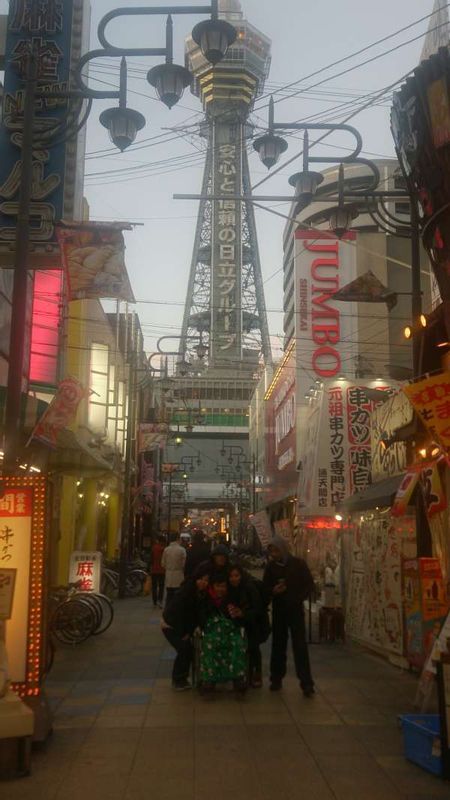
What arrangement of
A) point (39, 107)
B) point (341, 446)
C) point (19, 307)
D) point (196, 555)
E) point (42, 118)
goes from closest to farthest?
1. point (19, 307)
2. point (42, 118)
3. point (39, 107)
4. point (196, 555)
5. point (341, 446)

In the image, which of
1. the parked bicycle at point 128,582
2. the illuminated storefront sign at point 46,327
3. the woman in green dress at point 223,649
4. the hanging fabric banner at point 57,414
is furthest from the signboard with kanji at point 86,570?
the woman in green dress at point 223,649

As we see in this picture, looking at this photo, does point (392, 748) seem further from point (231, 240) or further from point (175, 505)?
point (231, 240)

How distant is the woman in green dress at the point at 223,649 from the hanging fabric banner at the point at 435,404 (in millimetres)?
3039

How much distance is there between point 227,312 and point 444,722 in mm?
131963

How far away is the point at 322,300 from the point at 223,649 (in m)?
21.1

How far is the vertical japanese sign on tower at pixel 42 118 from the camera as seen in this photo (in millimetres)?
11977

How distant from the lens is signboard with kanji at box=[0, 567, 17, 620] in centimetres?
639

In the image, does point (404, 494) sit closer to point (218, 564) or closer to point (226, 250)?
point (218, 564)

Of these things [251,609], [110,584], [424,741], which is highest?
[251,609]

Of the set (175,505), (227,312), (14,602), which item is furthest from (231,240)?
(14,602)

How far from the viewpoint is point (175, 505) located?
7638cm

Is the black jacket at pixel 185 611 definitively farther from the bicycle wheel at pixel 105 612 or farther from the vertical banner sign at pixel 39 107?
the vertical banner sign at pixel 39 107

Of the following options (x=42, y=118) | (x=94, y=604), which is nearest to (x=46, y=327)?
(x=42, y=118)

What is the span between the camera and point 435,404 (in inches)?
301
